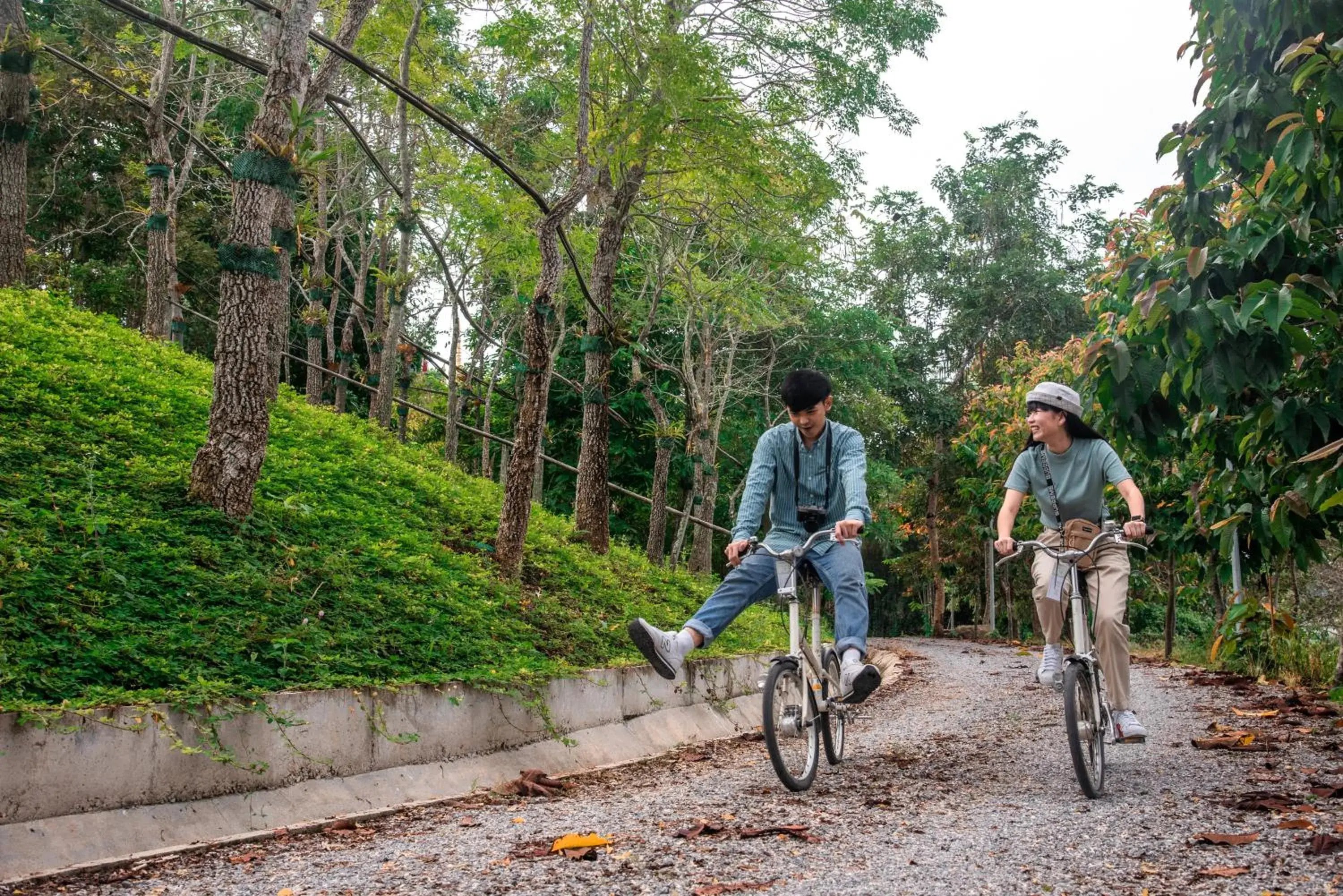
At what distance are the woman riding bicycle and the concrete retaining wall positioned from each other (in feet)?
10.4

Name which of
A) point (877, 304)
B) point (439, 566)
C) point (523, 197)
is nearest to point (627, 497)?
point (877, 304)

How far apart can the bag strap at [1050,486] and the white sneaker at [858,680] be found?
1341 millimetres

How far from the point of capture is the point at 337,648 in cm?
637

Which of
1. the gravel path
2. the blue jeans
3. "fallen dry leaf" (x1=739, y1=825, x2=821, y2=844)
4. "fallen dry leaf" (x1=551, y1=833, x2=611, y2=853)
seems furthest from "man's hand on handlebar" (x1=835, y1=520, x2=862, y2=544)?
"fallen dry leaf" (x1=551, y1=833, x2=611, y2=853)

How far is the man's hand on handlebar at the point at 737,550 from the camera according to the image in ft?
18.2

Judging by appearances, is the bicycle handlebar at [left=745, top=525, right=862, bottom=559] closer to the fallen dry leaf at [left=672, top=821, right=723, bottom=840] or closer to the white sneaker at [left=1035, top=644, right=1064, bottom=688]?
Result: the white sneaker at [left=1035, top=644, right=1064, bottom=688]

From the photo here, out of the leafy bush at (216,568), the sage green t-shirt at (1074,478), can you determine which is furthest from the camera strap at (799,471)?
the leafy bush at (216,568)

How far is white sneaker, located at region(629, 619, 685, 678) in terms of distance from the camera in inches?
213

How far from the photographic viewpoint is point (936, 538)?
1321 inches

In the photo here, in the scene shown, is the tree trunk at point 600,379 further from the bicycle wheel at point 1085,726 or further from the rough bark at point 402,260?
the bicycle wheel at point 1085,726

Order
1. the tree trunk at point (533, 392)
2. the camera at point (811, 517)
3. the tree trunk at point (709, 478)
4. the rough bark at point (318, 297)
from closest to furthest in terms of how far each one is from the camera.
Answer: the camera at point (811, 517) < the tree trunk at point (533, 392) < the rough bark at point (318, 297) < the tree trunk at point (709, 478)

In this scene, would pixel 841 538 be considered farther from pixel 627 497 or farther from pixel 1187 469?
pixel 627 497

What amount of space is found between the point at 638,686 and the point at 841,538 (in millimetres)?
3377

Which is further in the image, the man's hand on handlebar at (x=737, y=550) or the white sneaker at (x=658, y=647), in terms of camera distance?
the man's hand on handlebar at (x=737, y=550)
